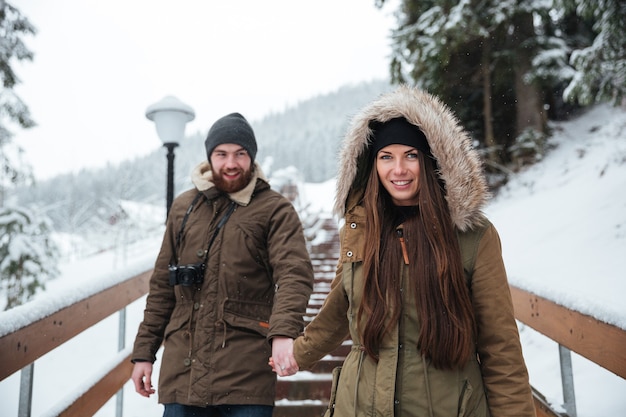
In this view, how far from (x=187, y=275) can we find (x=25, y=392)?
2.52 ft

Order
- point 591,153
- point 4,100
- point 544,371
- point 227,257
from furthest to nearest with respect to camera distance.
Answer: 1. point 591,153
2. point 4,100
3. point 544,371
4. point 227,257

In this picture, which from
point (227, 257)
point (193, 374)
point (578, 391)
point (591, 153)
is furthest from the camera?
point (591, 153)

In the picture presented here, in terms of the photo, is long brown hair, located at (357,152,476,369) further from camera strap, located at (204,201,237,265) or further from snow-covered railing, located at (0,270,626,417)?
camera strap, located at (204,201,237,265)

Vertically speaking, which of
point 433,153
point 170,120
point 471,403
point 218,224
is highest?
point 170,120

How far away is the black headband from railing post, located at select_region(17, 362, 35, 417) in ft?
5.47

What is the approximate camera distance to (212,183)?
2.26 m

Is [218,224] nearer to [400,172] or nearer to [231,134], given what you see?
[231,134]

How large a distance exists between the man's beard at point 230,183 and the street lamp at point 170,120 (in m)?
3.56

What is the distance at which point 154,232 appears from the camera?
37406 millimetres

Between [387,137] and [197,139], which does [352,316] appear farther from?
[197,139]

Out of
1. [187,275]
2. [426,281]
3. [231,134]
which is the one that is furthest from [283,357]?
[231,134]

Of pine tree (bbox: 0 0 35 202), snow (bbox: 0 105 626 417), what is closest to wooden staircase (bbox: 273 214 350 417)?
snow (bbox: 0 105 626 417)

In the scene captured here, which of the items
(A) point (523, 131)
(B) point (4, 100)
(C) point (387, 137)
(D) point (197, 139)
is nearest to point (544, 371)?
(C) point (387, 137)

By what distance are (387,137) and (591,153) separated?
1013cm
